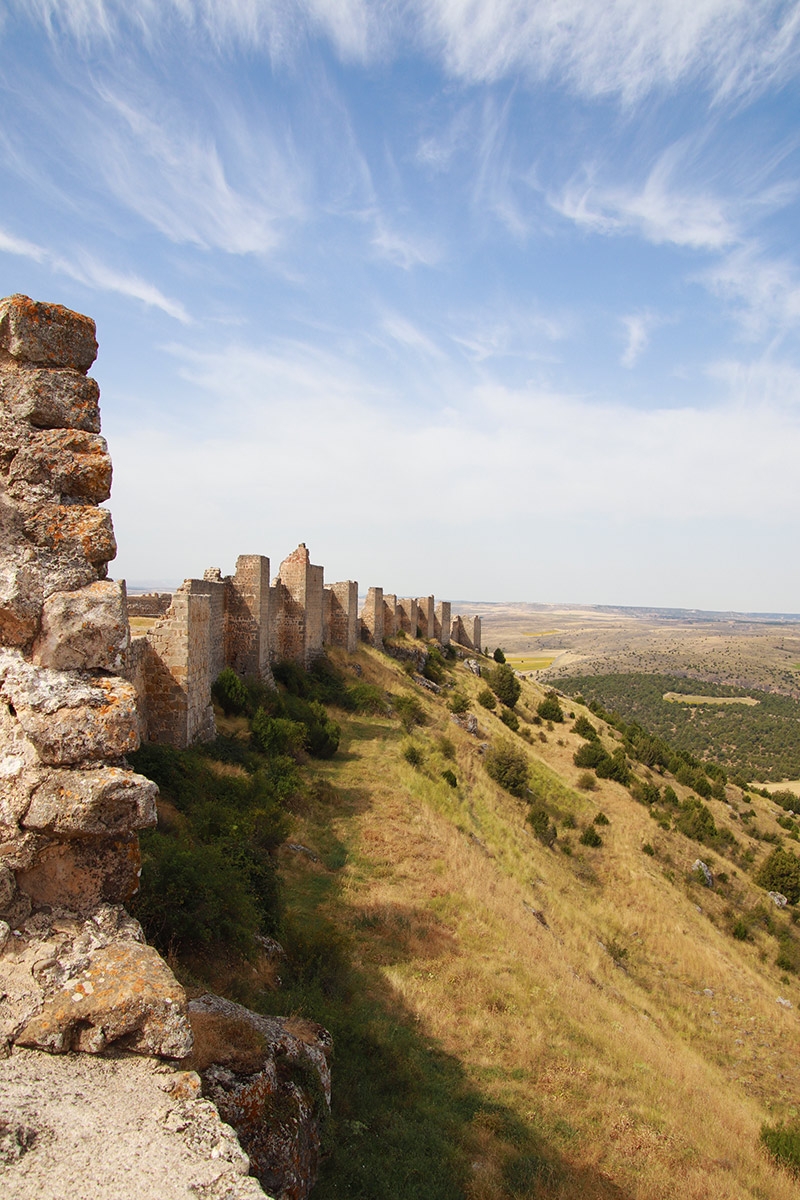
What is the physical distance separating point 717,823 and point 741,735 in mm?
41703

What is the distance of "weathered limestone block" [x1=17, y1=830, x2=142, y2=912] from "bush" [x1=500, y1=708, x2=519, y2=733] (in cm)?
2797

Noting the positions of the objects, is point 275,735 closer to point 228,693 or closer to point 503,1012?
point 228,693

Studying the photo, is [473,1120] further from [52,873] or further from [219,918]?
[52,873]

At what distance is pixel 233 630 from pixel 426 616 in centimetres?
2124

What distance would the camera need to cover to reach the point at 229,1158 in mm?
2576

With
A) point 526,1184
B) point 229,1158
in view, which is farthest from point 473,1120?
point 229,1158

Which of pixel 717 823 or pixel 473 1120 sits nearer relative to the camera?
pixel 473 1120

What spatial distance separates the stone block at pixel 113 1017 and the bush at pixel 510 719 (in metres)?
28.3

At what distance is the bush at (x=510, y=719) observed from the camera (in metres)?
30.6

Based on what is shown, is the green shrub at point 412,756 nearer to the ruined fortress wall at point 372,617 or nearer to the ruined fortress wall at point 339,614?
the ruined fortress wall at point 339,614

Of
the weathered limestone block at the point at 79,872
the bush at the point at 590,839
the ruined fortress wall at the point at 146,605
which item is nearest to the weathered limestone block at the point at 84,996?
the weathered limestone block at the point at 79,872

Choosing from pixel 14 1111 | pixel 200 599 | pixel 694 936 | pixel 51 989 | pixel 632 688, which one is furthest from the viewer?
pixel 632 688

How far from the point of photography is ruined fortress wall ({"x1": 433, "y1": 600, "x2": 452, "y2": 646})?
1537 inches

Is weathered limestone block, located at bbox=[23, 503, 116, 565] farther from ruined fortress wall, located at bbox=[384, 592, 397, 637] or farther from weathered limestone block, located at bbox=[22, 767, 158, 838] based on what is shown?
ruined fortress wall, located at bbox=[384, 592, 397, 637]
